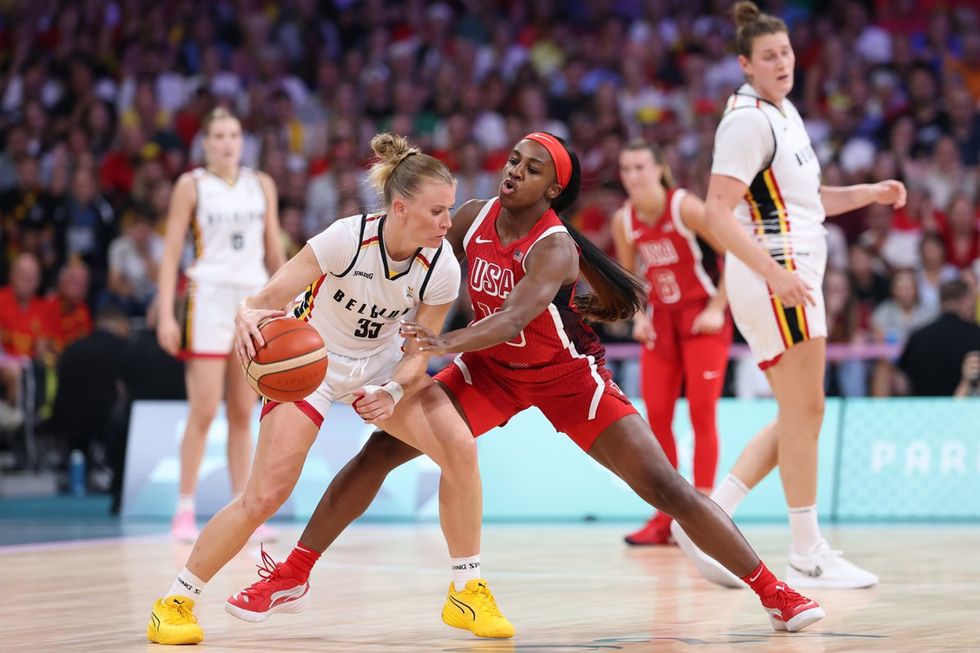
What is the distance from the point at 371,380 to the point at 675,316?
10.4ft

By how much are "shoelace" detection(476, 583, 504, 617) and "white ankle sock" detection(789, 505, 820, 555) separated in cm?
166

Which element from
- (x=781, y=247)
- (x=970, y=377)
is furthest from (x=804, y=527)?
(x=970, y=377)

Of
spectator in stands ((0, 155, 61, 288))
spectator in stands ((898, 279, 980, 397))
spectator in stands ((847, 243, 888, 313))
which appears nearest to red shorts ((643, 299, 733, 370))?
spectator in stands ((898, 279, 980, 397))

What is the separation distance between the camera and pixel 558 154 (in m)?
5.02

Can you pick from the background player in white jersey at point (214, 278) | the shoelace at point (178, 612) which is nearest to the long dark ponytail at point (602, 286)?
the shoelace at point (178, 612)

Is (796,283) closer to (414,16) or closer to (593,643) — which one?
(593,643)

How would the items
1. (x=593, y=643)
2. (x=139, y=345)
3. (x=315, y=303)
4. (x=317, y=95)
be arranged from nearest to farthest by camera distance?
(x=593, y=643) < (x=315, y=303) < (x=139, y=345) < (x=317, y=95)

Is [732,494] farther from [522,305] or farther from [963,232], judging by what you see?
[963,232]

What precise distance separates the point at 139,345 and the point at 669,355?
177 inches

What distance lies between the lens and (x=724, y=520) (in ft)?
16.1

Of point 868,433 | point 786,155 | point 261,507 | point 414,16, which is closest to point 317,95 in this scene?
point 414,16

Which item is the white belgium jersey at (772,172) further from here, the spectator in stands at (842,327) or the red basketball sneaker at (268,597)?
the spectator in stands at (842,327)

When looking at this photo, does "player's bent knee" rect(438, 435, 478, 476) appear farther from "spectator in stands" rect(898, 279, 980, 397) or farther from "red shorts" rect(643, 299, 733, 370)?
"spectator in stands" rect(898, 279, 980, 397)

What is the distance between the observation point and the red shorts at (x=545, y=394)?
5016 millimetres
